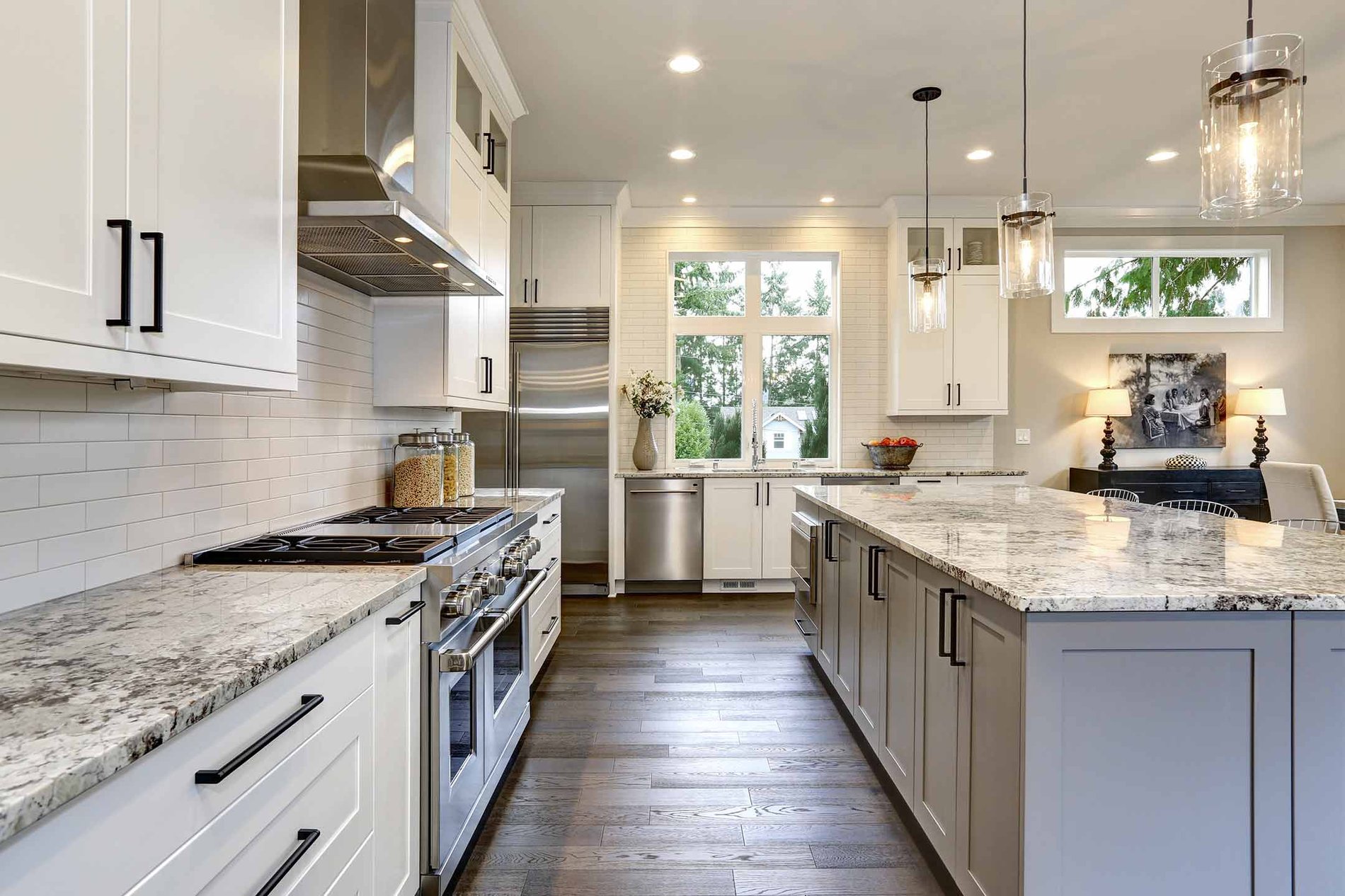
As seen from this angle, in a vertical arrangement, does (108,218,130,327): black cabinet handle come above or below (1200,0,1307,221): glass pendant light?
below

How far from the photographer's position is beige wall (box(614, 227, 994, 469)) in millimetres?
5746

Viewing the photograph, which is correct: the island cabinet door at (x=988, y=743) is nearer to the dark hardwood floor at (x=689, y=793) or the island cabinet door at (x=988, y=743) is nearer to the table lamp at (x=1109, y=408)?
the dark hardwood floor at (x=689, y=793)

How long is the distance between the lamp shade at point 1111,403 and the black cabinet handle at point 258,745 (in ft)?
19.5

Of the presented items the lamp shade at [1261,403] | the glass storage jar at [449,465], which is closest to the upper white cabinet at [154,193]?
the glass storage jar at [449,465]

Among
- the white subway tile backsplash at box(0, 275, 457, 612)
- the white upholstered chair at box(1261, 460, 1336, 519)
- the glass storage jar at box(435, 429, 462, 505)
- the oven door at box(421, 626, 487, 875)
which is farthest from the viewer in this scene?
Answer: the white upholstered chair at box(1261, 460, 1336, 519)

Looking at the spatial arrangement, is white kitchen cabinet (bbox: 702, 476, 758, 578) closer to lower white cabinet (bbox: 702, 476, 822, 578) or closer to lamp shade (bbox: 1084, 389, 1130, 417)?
lower white cabinet (bbox: 702, 476, 822, 578)

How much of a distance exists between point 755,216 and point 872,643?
4034mm

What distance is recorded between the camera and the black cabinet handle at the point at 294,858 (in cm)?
105

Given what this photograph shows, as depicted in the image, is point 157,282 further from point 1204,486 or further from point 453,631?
point 1204,486

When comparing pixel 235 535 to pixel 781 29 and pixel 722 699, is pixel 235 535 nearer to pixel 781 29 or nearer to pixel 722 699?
pixel 722 699

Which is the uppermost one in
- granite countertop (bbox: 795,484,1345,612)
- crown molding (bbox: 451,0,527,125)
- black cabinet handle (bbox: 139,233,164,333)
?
crown molding (bbox: 451,0,527,125)

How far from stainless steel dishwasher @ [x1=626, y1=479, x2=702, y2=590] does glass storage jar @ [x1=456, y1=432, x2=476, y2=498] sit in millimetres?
2111

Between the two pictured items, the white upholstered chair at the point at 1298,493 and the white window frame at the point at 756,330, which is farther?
the white window frame at the point at 756,330

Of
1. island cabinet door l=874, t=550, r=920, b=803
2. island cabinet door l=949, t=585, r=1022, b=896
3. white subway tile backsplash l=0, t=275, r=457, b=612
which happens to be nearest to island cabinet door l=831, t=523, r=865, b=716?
island cabinet door l=874, t=550, r=920, b=803
